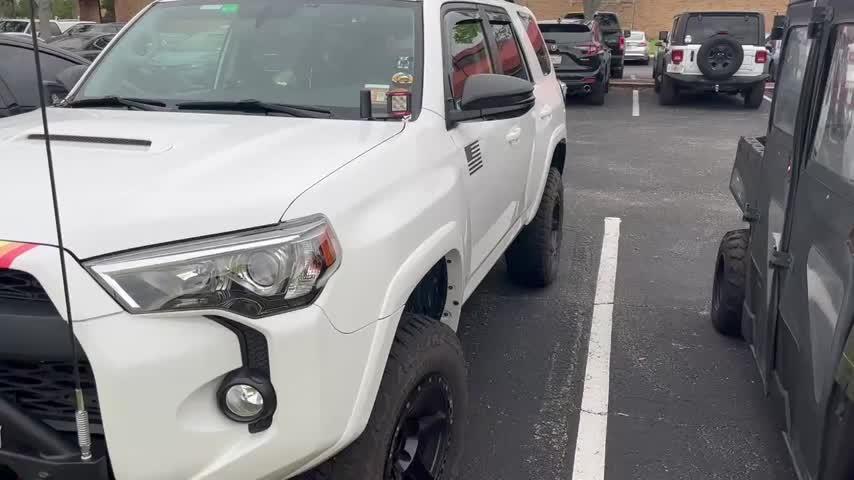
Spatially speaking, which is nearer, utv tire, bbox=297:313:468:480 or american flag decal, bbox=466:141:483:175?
utv tire, bbox=297:313:468:480

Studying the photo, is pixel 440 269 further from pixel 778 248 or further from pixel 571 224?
pixel 571 224

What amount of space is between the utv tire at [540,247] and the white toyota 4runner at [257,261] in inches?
62.5

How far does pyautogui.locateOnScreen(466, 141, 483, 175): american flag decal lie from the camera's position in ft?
10.1

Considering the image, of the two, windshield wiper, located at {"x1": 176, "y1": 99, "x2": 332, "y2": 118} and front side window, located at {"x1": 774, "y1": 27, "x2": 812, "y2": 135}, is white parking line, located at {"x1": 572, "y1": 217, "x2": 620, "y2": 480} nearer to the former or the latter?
front side window, located at {"x1": 774, "y1": 27, "x2": 812, "y2": 135}

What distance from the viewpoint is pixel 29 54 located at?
4.90m

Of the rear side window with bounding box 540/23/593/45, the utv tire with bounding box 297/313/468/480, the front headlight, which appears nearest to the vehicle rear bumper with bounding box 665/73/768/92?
the rear side window with bounding box 540/23/593/45

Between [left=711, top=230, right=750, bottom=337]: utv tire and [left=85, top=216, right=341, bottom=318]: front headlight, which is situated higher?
[left=85, top=216, right=341, bottom=318]: front headlight

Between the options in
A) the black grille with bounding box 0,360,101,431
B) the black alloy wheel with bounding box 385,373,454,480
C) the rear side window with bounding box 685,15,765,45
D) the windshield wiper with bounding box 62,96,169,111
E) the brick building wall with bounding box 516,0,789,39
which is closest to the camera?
the black grille with bounding box 0,360,101,431

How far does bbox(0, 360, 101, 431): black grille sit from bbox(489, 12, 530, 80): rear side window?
281 centimetres

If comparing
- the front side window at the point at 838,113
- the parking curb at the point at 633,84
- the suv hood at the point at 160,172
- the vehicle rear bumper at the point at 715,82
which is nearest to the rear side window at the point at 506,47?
the suv hood at the point at 160,172

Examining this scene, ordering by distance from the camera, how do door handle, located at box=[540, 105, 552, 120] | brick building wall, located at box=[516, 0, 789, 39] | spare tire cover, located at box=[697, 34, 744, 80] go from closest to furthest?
door handle, located at box=[540, 105, 552, 120] → spare tire cover, located at box=[697, 34, 744, 80] → brick building wall, located at box=[516, 0, 789, 39]

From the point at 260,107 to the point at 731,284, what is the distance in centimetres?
258

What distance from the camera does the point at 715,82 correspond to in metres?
14.1

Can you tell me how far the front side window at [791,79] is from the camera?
10.4 feet
